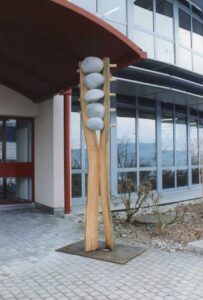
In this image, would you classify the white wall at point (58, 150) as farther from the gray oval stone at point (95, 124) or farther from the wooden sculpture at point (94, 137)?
the gray oval stone at point (95, 124)

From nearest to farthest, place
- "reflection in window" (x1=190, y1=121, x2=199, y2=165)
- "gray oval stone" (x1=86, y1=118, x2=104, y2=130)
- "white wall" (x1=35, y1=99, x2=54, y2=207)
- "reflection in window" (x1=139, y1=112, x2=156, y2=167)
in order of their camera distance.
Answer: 1. "gray oval stone" (x1=86, y1=118, x2=104, y2=130)
2. "white wall" (x1=35, y1=99, x2=54, y2=207)
3. "reflection in window" (x1=139, y1=112, x2=156, y2=167)
4. "reflection in window" (x1=190, y1=121, x2=199, y2=165)

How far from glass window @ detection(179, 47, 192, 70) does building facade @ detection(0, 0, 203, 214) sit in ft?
0.12

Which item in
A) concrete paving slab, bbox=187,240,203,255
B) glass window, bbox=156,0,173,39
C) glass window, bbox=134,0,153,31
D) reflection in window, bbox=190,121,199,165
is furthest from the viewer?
reflection in window, bbox=190,121,199,165

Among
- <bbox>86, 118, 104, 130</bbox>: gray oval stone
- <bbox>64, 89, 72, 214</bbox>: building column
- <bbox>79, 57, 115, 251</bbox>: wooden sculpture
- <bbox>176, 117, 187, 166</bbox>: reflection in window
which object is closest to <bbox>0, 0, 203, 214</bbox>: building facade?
<bbox>176, 117, 187, 166</bbox>: reflection in window

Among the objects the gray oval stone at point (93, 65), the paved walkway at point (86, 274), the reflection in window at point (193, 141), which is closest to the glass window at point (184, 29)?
the reflection in window at point (193, 141)

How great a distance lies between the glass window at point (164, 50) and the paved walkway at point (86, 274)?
726 cm

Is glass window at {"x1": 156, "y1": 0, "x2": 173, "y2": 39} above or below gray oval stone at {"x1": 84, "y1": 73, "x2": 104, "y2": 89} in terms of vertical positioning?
above

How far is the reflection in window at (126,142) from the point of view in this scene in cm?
1129

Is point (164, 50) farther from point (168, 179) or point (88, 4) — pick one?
point (168, 179)

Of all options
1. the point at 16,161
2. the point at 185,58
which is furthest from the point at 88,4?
the point at 16,161

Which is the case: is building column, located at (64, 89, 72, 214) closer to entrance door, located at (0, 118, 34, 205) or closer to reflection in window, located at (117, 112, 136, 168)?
entrance door, located at (0, 118, 34, 205)

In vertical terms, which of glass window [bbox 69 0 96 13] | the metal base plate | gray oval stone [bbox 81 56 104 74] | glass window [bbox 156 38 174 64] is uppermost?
glass window [bbox 69 0 96 13]

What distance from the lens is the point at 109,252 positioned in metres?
5.55

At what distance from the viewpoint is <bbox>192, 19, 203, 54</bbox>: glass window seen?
1348 cm
